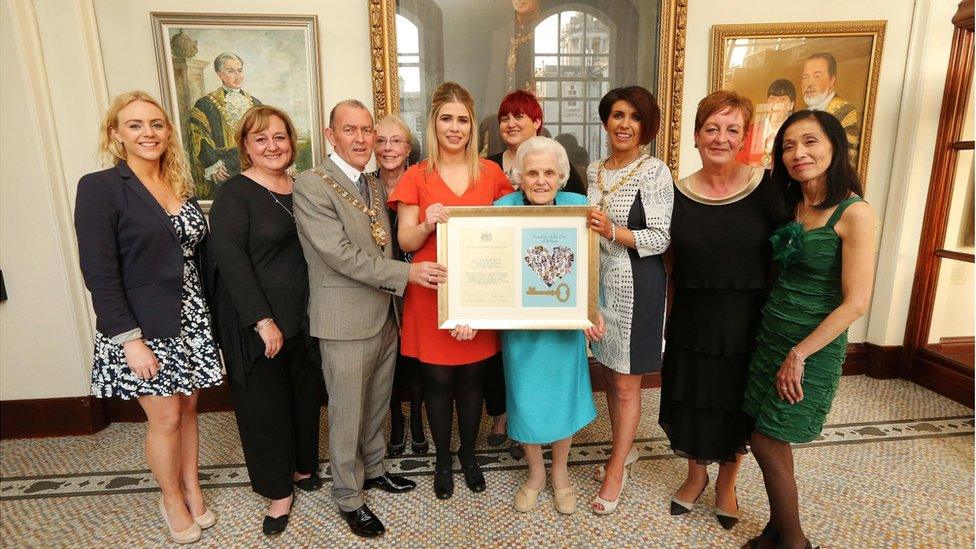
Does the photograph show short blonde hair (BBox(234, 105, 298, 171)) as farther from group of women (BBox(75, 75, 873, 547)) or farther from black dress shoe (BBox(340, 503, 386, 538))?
black dress shoe (BBox(340, 503, 386, 538))

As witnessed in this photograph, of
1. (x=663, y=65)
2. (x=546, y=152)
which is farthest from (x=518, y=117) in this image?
(x=663, y=65)

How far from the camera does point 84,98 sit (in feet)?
8.89

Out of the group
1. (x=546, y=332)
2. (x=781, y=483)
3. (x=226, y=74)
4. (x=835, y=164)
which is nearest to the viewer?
(x=835, y=164)

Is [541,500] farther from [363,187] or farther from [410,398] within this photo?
[363,187]

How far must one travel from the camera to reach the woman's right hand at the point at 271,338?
1885 millimetres

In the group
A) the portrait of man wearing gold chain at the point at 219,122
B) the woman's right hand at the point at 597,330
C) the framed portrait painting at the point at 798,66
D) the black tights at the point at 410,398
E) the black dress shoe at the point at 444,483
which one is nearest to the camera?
the woman's right hand at the point at 597,330

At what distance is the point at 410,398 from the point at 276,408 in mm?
819

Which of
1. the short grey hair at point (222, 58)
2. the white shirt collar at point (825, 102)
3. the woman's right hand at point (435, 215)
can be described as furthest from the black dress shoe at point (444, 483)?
the white shirt collar at point (825, 102)

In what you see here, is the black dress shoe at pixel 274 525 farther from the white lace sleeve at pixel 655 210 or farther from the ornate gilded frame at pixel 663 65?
the ornate gilded frame at pixel 663 65

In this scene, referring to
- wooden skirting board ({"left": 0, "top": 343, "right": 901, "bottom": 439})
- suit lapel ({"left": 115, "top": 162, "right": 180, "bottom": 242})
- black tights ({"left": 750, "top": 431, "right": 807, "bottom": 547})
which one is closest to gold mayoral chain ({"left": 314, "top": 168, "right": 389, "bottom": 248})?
suit lapel ({"left": 115, "top": 162, "right": 180, "bottom": 242})

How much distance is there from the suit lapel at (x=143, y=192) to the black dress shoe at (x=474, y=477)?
1.66 m

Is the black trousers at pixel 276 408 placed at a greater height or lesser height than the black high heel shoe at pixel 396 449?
greater

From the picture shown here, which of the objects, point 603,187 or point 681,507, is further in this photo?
point 681,507

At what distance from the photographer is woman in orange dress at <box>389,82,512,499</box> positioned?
6.37ft
